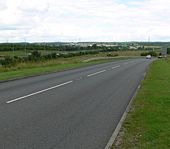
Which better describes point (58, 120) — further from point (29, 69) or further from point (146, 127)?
point (29, 69)

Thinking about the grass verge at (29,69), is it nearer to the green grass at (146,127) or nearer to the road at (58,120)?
the road at (58,120)

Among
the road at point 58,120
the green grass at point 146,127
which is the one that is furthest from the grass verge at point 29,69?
the green grass at point 146,127

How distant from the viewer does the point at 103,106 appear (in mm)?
13164

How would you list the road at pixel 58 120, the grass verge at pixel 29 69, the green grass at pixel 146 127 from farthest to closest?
the grass verge at pixel 29 69 < the road at pixel 58 120 < the green grass at pixel 146 127

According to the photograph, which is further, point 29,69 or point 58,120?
point 29,69

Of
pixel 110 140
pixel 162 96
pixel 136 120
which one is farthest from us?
pixel 162 96

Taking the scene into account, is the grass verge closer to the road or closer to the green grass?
the road

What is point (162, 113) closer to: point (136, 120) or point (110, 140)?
point (136, 120)

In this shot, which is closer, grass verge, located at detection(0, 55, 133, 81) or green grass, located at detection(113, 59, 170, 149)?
green grass, located at detection(113, 59, 170, 149)

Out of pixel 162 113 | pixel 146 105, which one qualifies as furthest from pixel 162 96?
pixel 162 113

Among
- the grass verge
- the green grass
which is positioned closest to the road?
the green grass

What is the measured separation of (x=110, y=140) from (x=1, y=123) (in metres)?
2.97

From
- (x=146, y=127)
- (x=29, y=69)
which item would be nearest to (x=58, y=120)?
(x=146, y=127)

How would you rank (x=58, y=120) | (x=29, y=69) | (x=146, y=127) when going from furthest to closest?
(x=29, y=69) → (x=58, y=120) → (x=146, y=127)
